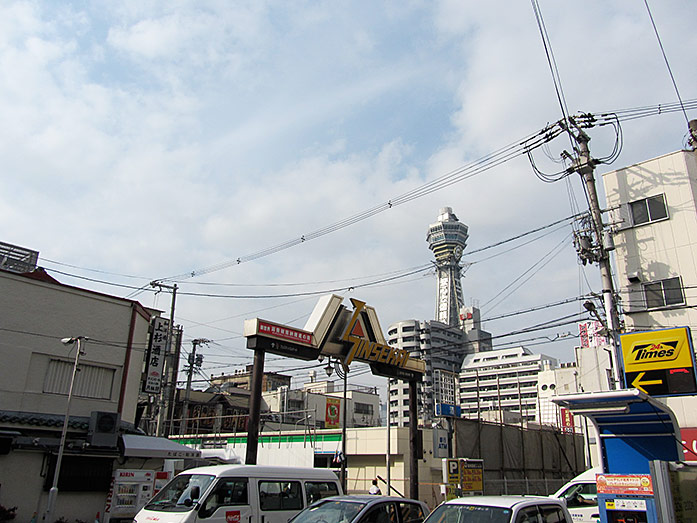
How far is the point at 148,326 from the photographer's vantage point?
2422 centimetres

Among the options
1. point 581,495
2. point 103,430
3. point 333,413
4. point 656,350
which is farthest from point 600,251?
point 333,413

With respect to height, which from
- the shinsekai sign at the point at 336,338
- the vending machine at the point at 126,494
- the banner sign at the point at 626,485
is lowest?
the vending machine at the point at 126,494

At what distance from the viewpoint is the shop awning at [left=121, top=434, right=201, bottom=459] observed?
18.7m

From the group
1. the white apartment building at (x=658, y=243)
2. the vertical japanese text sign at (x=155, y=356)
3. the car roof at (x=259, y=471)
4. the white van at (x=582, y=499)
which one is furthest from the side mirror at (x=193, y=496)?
the white apartment building at (x=658, y=243)

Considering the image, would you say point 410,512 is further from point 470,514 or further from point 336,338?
point 336,338

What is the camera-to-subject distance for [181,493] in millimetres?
10375

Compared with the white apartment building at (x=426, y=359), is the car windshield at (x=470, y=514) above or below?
below

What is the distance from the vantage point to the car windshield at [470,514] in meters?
7.76

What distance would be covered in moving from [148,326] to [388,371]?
11.4 metres

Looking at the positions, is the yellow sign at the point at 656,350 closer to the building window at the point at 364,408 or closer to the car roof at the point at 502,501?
the car roof at the point at 502,501

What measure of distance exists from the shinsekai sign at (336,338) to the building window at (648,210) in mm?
13143

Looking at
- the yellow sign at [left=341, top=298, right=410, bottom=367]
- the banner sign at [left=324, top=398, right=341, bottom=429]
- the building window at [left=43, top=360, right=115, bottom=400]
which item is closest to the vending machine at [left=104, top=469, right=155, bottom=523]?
the building window at [left=43, top=360, right=115, bottom=400]

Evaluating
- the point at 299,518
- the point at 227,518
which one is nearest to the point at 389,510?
the point at 299,518

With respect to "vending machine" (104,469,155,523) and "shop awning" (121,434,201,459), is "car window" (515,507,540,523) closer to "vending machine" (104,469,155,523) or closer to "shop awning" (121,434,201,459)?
"vending machine" (104,469,155,523)
